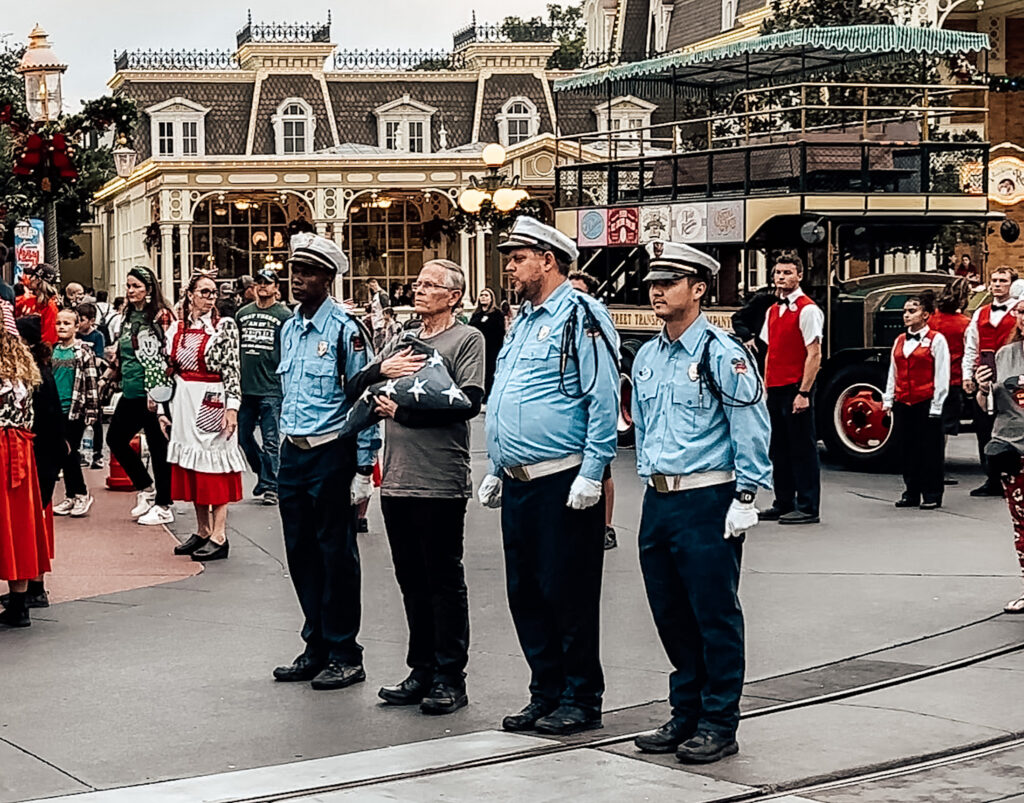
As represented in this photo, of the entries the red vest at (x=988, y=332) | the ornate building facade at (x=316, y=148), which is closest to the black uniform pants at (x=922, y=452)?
the red vest at (x=988, y=332)

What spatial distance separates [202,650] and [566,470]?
2564mm

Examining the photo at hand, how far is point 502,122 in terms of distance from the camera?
48.5m

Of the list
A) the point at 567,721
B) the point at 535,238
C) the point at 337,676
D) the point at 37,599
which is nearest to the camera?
the point at 567,721

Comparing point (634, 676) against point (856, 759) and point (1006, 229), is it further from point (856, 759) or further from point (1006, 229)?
point (1006, 229)

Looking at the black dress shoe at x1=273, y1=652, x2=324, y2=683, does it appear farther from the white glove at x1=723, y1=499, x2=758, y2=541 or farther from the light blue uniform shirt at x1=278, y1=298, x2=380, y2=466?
the white glove at x1=723, y1=499, x2=758, y2=541

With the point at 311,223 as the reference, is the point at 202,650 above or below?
below

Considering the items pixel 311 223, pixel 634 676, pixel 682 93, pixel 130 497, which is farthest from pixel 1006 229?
pixel 311 223

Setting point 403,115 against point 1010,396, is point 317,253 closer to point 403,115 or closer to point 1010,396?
point 1010,396

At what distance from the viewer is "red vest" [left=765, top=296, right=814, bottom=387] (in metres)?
13.6

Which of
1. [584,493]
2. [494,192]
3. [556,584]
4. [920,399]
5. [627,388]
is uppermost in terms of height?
[494,192]

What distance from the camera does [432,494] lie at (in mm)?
7621

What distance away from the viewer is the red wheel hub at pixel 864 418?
1661 centimetres

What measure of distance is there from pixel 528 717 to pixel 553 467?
3.16ft

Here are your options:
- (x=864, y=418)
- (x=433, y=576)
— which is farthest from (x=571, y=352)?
(x=864, y=418)
